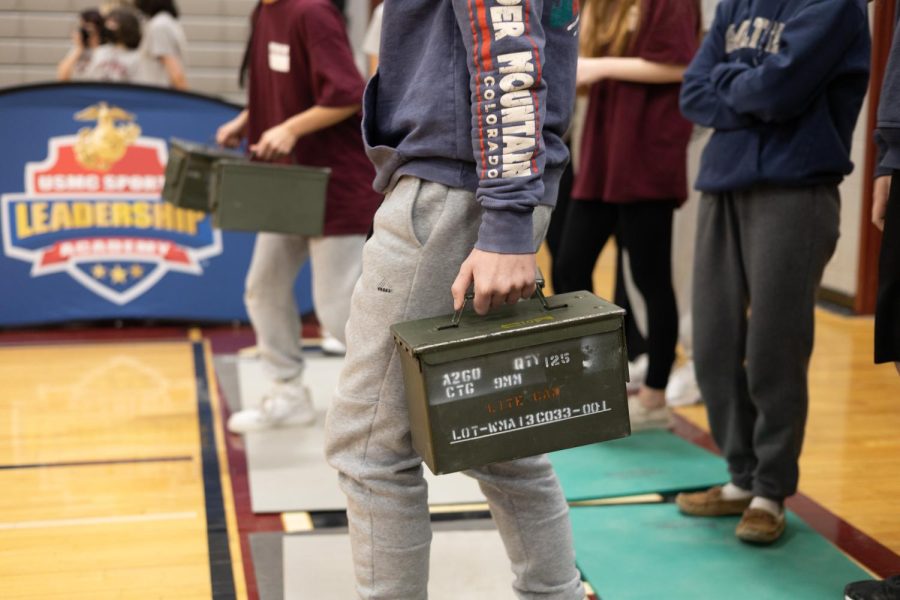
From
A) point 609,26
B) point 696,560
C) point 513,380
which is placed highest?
point 609,26

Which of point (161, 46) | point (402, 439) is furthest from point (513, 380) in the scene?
point (161, 46)

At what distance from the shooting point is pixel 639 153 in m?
3.28

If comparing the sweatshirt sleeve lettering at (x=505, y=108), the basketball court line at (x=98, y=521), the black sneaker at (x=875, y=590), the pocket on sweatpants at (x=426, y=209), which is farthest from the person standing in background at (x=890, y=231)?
the basketball court line at (x=98, y=521)

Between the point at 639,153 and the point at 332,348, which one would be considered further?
the point at 332,348

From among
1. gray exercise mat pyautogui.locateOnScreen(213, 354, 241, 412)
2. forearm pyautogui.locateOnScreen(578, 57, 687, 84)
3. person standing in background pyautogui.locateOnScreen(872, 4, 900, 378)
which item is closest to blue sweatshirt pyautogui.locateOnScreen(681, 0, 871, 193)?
person standing in background pyautogui.locateOnScreen(872, 4, 900, 378)

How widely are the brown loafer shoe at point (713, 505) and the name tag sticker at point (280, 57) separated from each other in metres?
1.67

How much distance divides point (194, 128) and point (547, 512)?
11.4ft

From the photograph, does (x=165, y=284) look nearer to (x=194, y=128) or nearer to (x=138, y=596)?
(x=194, y=128)

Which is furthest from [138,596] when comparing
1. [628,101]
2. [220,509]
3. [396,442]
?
[628,101]

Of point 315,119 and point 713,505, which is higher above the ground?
point 315,119

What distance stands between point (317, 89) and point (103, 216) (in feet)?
6.52

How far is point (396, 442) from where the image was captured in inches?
69.0

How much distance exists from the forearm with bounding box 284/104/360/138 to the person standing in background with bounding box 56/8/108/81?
10.4 ft

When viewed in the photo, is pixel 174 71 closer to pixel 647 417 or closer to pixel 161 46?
pixel 161 46
